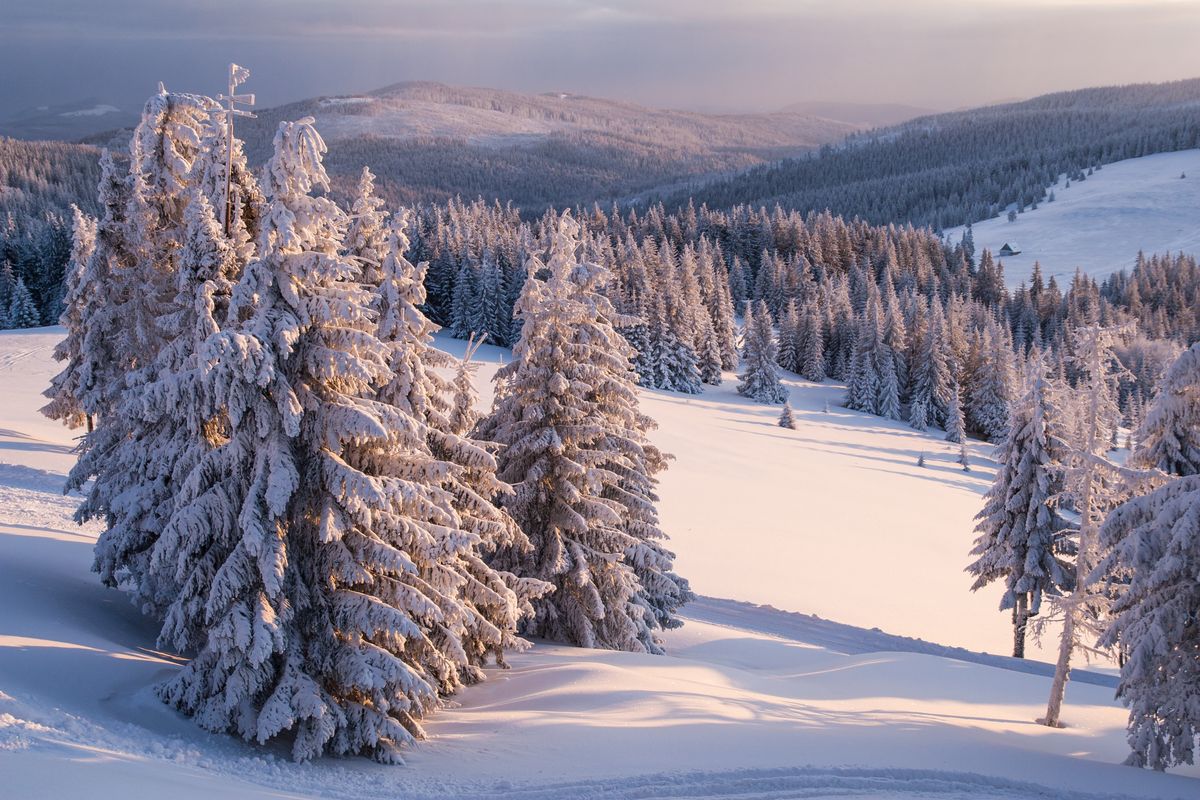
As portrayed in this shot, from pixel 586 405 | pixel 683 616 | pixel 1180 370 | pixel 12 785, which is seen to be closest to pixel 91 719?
pixel 12 785

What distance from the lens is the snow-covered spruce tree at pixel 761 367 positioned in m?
75.4

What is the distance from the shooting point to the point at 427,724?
45.5 ft

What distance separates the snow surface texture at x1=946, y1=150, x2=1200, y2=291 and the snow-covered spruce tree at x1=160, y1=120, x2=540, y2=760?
498 ft

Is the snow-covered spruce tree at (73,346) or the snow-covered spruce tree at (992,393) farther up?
the snow-covered spruce tree at (73,346)

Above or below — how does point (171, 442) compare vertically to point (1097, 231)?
below

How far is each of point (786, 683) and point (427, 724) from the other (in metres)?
8.72

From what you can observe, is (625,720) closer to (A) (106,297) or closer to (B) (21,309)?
(A) (106,297)

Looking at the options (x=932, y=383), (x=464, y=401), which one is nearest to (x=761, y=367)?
(x=932, y=383)

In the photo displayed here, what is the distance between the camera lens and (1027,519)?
2786 cm

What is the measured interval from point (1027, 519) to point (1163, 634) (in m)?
15.0

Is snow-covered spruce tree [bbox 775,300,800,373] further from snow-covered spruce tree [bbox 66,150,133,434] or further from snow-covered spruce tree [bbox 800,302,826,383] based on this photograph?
snow-covered spruce tree [bbox 66,150,133,434]

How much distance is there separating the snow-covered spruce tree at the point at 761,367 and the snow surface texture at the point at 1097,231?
8760 cm

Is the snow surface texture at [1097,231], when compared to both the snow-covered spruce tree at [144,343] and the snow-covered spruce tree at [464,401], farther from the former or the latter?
the snow-covered spruce tree at [144,343]

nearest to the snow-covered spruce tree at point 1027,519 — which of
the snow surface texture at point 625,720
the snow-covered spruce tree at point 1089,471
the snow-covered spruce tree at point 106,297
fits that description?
the snow surface texture at point 625,720
